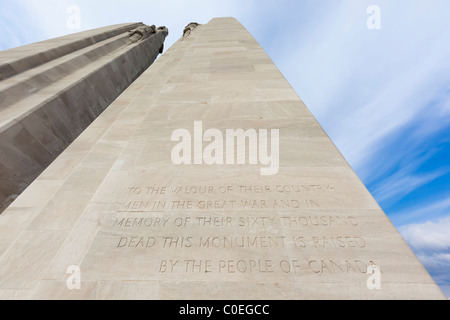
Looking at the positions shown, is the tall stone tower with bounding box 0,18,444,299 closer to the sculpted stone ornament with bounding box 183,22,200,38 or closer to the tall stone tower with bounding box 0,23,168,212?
the tall stone tower with bounding box 0,23,168,212

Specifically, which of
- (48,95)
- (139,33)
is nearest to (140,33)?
(139,33)

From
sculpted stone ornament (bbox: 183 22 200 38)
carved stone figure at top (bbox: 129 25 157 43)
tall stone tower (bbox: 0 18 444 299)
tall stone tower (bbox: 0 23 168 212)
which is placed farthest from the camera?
carved stone figure at top (bbox: 129 25 157 43)

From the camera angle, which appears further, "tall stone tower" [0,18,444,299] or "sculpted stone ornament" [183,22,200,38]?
"sculpted stone ornament" [183,22,200,38]

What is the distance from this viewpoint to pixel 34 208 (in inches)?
190

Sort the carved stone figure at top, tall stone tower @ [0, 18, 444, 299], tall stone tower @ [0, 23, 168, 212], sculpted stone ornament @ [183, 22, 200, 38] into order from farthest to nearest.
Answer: the carved stone figure at top < sculpted stone ornament @ [183, 22, 200, 38] < tall stone tower @ [0, 23, 168, 212] < tall stone tower @ [0, 18, 444, 299]

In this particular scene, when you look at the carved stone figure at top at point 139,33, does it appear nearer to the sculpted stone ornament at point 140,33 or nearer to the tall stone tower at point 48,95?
the sculpted stone ornament at point 140,33

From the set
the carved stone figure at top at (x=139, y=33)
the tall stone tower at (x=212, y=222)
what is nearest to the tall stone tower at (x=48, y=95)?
the tall stone tower at (x=212, y=222)

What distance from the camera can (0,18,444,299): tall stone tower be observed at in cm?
276

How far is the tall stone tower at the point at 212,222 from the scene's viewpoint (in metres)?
2.76

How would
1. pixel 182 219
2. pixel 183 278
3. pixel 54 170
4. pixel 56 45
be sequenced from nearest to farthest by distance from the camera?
pixel 183 278, pixel 182 219, pixel 54 170, pixel 56 45

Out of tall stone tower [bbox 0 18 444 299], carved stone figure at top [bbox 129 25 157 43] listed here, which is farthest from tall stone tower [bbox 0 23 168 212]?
carved stone figure at top [bbox 129 25 157 43]
